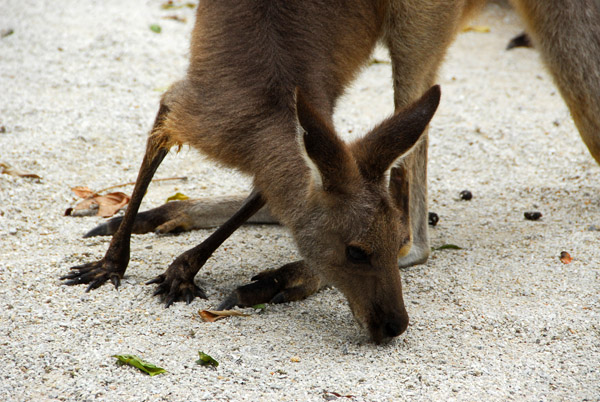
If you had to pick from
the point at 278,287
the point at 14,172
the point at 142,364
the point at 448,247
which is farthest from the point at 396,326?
the point at 14,172

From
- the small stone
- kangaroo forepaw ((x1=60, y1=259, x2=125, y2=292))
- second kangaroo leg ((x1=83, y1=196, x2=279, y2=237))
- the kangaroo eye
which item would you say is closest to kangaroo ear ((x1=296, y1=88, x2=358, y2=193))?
the kangaroo eye

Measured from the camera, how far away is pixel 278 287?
3393 millimetres

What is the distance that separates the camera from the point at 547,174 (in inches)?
198

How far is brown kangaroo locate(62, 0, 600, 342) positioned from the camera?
2.88 m

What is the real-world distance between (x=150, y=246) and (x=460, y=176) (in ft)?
7.25

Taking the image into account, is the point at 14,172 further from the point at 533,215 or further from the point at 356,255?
the point at 533,215

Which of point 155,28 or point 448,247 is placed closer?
point 448,247

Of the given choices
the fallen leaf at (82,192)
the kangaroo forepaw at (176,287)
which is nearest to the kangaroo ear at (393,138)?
the kangaroo forepaw at (176,287)

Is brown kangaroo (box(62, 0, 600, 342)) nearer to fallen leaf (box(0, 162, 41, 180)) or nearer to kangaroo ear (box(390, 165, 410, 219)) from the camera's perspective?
kangaroo ear (box(390, 165, 410, 219))

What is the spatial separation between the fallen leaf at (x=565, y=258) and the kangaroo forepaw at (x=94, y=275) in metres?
2.14

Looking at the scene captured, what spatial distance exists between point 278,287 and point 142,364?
2.90 ft

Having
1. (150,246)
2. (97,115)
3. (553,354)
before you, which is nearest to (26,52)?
(97,115)

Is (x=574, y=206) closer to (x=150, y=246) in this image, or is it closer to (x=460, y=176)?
(x=460, y=176)

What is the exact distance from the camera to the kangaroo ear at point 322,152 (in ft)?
8.77
